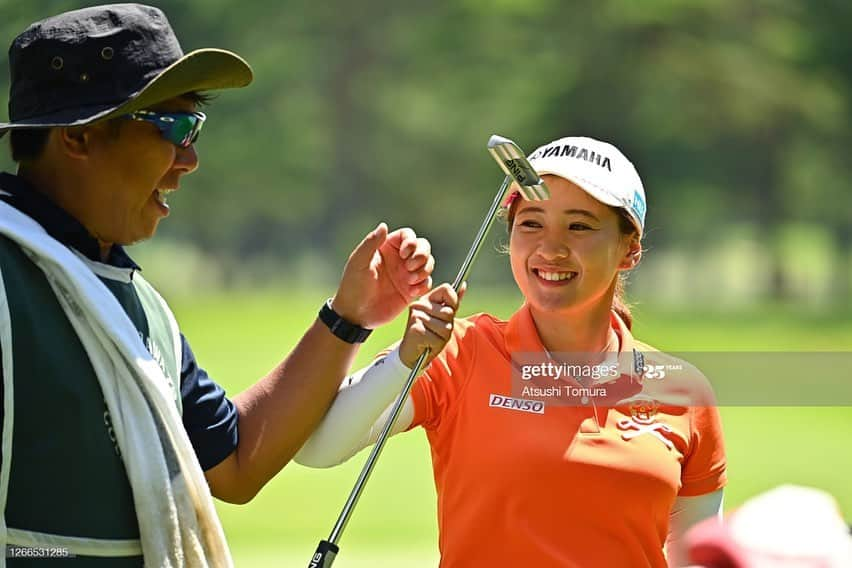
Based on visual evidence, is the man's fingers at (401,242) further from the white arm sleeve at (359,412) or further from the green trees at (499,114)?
the green trees at (499,114)

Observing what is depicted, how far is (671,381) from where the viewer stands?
3.43 m

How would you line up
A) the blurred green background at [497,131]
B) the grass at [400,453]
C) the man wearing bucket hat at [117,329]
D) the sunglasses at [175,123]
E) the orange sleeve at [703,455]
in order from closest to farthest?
the man wearing bucket hat at [117,329]
the sunglasses at [175,123]
the orange sleeve at [703,455]
the grass at [400,453]
the blurred green background at [497,131]

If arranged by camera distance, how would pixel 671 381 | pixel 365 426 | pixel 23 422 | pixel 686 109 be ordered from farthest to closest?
pixel 686 109 < pixel 671 381 < pixel 365 426 < pixel 23 422

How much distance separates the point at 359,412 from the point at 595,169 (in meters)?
0.76


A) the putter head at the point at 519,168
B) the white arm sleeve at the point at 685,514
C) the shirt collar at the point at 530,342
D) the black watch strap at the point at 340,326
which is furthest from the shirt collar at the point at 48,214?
the white arm sleeve at the point at 685,514

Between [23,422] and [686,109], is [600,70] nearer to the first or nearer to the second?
[686,109]

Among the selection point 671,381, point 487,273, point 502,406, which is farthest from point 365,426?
point 487,273

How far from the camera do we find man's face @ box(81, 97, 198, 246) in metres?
2.88

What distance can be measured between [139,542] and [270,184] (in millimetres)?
36246

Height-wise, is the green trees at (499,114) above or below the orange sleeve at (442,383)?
above

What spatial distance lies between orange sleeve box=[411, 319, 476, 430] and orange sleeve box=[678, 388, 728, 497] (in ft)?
1.67

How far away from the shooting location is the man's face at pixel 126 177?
2881 mm

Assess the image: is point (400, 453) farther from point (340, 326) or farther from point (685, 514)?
point (340, 326)

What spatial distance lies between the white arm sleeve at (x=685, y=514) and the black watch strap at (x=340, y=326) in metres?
0.81
